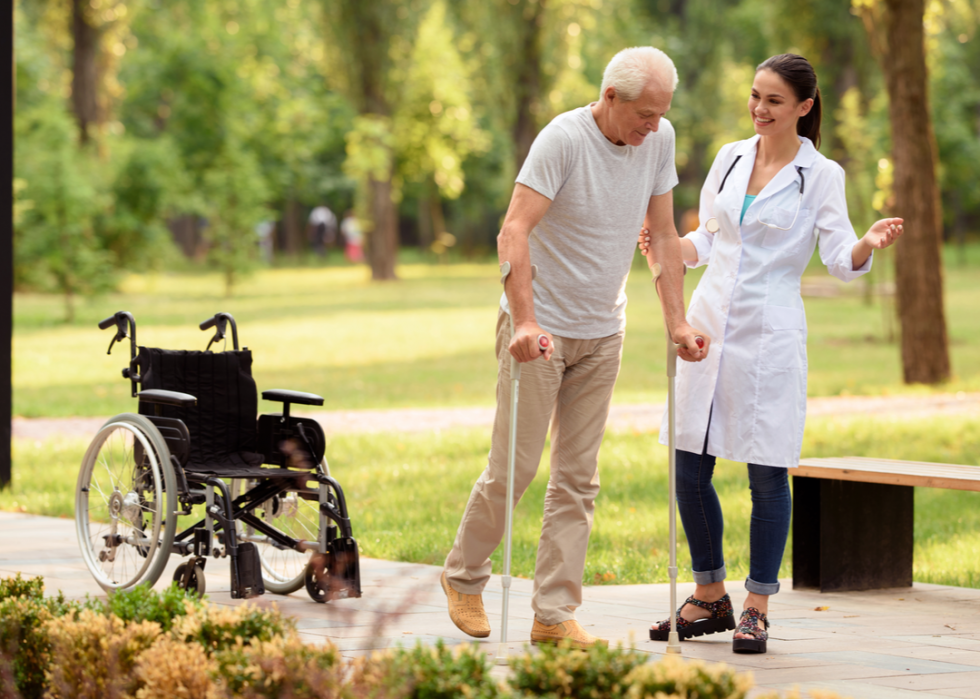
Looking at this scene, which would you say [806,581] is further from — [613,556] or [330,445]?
[330,445]

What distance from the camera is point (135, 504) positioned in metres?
5.57

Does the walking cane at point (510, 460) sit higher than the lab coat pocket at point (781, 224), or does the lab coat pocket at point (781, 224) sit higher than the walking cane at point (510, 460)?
the lab coat pocket at point (781, 224)

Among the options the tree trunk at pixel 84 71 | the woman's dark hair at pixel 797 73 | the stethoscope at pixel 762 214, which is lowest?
the stethoscope at pixel 762 214

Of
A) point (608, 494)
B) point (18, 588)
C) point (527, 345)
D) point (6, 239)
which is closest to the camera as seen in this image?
point (18, 588)

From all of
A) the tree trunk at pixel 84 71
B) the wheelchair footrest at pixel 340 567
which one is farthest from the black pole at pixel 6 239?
the tree trunk at pixel 84 71

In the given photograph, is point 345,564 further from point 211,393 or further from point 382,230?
point 382,230

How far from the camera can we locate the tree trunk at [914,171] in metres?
14.7

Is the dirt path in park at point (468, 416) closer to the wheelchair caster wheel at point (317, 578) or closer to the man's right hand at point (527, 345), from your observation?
the wheelchair caster wheel at point (317, 578)

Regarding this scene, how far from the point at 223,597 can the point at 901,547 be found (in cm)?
305

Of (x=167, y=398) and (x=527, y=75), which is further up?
(x=527, y=75)

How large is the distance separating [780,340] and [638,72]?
1113 millimetres

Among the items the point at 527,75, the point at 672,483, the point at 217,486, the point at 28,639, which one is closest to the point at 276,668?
the point at 28,639

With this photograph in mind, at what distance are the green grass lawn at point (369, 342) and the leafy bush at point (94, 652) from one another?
10.4 meters

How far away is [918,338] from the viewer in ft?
49.5
